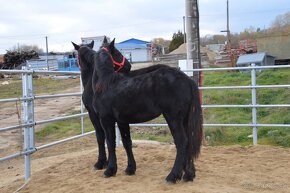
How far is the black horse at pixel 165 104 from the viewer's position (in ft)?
15.4

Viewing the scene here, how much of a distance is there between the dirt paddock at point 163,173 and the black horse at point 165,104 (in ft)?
1.23

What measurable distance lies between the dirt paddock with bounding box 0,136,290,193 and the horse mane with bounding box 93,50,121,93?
1.19 meters

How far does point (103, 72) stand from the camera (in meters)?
5.16

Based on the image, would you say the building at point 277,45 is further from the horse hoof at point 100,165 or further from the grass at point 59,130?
the horse hoof at point 100,165

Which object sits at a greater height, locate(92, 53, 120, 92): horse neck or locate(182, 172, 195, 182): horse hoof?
locate(92, 53, 120, 92): horse neck

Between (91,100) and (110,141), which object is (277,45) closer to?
(91,100)

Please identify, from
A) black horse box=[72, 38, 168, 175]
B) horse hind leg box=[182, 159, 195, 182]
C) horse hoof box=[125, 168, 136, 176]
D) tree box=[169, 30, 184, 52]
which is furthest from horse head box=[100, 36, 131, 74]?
tree box=[169, 30, 184, 52]

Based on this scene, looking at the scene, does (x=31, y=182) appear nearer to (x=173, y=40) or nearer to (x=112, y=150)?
(x=112, y=150)

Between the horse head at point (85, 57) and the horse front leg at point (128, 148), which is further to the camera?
the horse head at point (85, 57)

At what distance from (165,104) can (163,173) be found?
1106 mm

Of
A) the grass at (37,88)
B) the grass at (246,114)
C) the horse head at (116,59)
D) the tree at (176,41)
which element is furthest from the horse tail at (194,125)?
the tree at (176,41)

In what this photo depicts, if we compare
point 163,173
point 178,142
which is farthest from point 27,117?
point 178,142

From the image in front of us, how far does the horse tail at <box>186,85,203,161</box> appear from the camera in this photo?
4754mm

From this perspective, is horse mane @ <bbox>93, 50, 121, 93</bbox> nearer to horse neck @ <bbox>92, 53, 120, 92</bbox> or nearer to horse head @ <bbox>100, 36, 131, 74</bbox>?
horse neck @ <bbox>92, 53, 120, 92</bbox>
